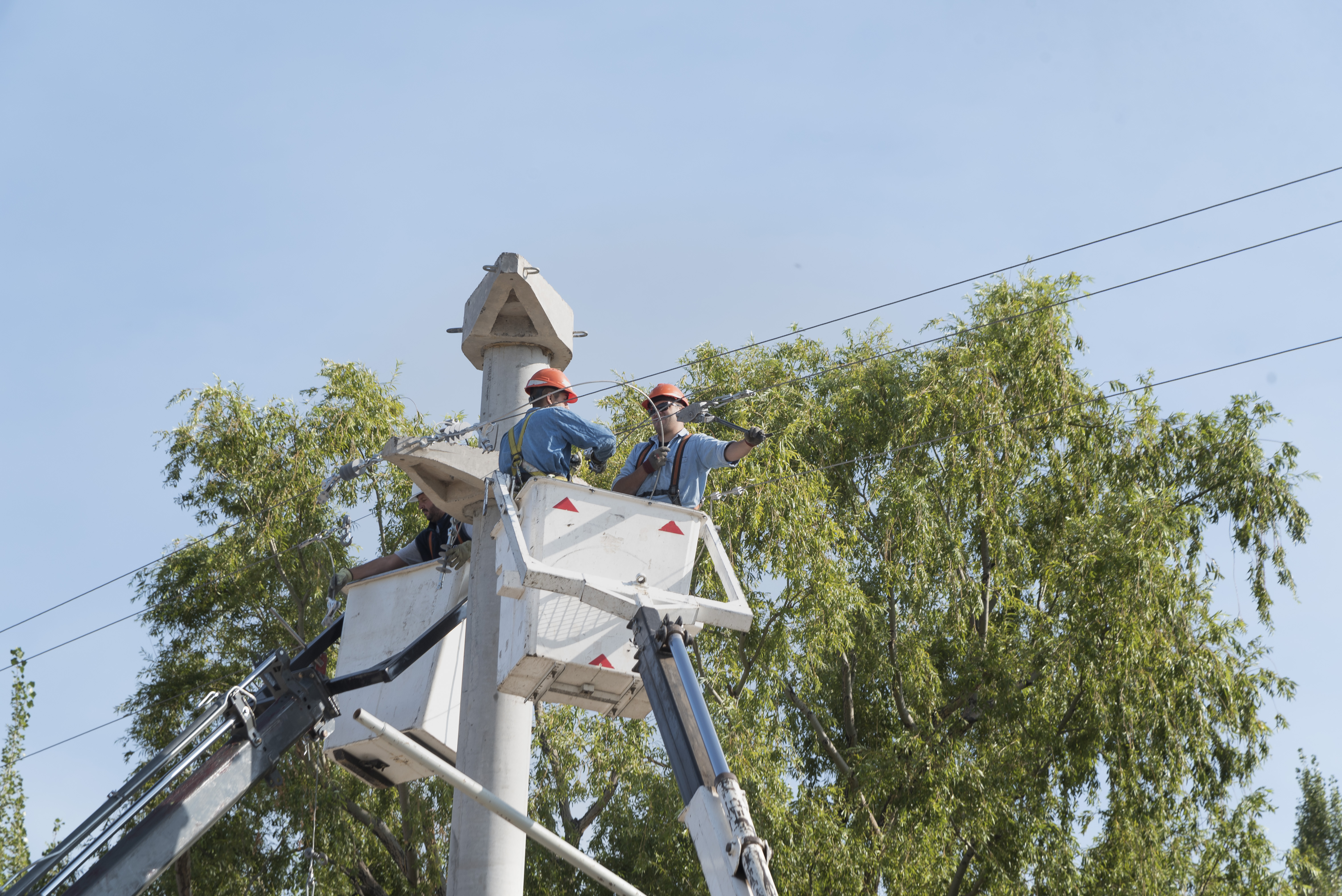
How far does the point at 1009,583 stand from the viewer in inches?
560

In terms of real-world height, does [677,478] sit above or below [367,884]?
above

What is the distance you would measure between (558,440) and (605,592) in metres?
1.11

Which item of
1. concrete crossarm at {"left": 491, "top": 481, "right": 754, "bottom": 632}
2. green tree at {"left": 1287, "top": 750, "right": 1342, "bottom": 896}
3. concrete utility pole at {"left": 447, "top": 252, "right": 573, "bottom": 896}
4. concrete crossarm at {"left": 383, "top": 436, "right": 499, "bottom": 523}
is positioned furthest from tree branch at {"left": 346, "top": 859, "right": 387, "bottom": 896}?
green tree at {"left": 1287, "top": 750, "right": 1342, "bottom": 896}

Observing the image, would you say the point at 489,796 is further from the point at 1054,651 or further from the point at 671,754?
the point at 1054,651

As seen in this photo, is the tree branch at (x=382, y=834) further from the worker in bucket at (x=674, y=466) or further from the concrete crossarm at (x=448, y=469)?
the worker in bucket at (x=674, y=466)

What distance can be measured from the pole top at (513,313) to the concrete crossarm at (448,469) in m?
1.11

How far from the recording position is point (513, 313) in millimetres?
8977

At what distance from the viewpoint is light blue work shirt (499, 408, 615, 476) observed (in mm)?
6754

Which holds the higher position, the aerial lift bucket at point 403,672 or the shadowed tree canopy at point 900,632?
the shadowed tree canopy at point 900,632

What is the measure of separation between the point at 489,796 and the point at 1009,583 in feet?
30.6

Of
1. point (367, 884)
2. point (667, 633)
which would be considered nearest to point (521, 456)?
point (667, 633)

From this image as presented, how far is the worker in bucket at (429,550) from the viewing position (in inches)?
319

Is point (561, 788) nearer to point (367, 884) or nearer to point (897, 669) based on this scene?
point (367, 884)

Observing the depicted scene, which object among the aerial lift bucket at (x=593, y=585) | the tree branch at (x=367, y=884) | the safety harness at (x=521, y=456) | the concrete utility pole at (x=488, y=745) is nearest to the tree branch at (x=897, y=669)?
the tree branch at (x=367, y=884)
